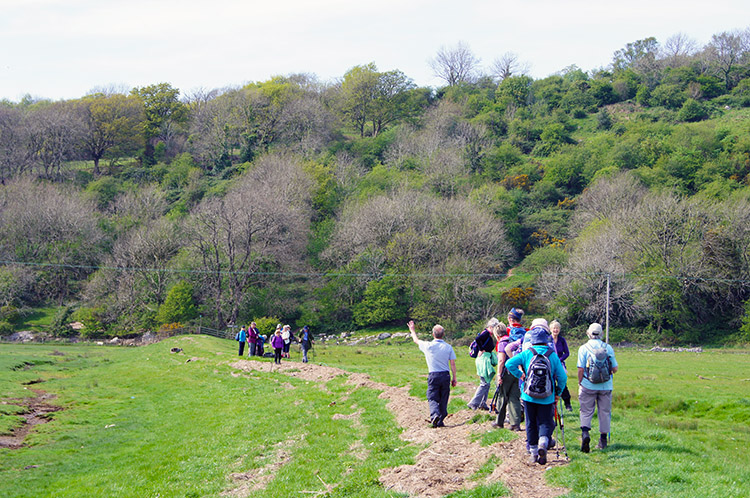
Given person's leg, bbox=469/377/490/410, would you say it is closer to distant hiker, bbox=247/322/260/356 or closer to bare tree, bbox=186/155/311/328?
distant hiker, bbox=247/322/260/356

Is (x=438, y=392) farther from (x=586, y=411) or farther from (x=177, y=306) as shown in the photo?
(x=177, y=306)

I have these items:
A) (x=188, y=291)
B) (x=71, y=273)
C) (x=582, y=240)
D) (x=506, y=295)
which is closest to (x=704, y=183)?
(x=582, y=240)

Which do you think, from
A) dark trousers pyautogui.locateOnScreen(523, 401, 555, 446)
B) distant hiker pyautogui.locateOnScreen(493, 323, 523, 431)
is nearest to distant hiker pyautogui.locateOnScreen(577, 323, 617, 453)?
dark trousers pyautogui.locateOnScreen(523, 401, 555, 446)

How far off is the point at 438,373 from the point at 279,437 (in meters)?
5.26

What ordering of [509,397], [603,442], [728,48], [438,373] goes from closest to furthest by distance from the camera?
[603,442] < [509,397] < [438,373] < [728,48]

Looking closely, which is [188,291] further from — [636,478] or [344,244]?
[636,478]

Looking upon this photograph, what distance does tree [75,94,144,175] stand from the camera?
334 feet

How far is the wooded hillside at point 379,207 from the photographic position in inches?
2192

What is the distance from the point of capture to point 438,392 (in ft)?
41.2

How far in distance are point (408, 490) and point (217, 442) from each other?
853 cm

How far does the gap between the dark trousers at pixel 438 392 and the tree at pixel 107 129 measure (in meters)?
101

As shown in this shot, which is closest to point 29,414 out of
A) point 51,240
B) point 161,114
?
point 51,240

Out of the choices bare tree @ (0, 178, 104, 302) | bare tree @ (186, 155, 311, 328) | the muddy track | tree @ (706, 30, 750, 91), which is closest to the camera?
the muddy track

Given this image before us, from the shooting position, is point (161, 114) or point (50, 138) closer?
point (50, 138)
